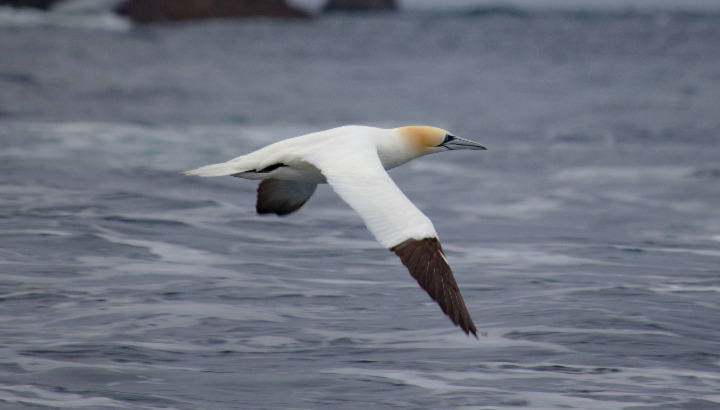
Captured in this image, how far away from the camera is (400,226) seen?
20.1 feet

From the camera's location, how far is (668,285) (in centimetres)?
858

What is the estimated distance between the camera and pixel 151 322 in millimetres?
7125

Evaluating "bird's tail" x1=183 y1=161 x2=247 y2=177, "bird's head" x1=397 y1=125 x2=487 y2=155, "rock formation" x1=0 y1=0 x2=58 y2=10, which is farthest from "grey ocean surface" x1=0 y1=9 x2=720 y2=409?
"rock formation" x1=0 y1=0 x2=58 y2=10

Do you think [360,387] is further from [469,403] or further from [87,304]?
[87,304]

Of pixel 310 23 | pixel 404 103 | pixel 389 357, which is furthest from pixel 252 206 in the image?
pixel 310 23

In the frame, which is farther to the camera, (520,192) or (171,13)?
(171,13)

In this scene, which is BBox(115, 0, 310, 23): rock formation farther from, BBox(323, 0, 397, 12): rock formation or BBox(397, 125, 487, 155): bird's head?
BBox(397, 125, 487, 155): bird's head

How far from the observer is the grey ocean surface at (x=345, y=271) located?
6066 millimetres

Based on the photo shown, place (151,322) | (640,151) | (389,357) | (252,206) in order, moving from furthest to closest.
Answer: (640,151), (252,206), (151,322), (389,357)

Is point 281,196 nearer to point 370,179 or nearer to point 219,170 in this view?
point 219,170

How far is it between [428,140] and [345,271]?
1.44 metres

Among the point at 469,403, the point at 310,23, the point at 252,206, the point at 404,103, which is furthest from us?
the point at 310,23

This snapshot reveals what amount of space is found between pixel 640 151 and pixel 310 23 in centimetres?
7122

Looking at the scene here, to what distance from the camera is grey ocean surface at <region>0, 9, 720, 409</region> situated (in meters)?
6.07
